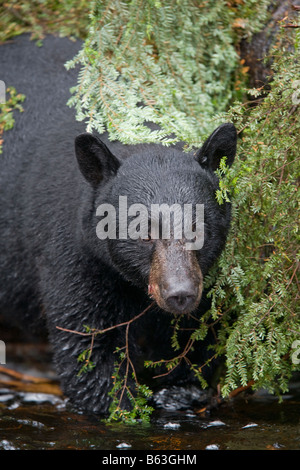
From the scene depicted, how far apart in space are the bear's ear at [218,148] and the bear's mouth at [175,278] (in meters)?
0.87

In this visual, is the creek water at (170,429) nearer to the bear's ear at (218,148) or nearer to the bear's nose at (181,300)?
the bear's nose at (181,300)

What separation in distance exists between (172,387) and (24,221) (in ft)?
7.26

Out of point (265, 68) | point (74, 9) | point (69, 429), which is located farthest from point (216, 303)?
point (74, 9)

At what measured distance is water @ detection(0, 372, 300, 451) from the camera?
214 inches

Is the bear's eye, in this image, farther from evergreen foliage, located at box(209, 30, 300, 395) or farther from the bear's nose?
evergreen foliage, located at box(209, 30, 300, 395)

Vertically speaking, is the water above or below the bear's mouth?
below

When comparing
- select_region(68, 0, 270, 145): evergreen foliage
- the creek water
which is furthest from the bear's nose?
select_region(68, 0, 270, 145): evergreen foliage

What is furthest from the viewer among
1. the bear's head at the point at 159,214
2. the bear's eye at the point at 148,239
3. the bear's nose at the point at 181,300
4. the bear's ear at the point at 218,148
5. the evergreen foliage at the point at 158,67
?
Answer: the evergreen foliage at the point at 158,67

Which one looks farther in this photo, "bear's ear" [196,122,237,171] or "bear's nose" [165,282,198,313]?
"bear's ear" [196,122,237,171]

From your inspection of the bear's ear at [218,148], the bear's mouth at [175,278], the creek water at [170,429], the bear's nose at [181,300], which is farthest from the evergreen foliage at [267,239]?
the bear's nose at [181,300]

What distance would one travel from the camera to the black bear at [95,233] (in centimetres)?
555

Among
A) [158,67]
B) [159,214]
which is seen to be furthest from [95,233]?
[158,67]

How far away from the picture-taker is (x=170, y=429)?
6051 millimetres

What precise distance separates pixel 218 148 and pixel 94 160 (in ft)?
3.36
